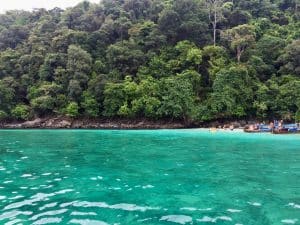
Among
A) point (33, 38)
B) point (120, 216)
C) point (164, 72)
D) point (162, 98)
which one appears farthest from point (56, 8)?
point (120, 216)

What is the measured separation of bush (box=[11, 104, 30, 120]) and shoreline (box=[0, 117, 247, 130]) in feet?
3.11

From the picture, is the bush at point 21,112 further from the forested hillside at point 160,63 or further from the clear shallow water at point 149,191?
the clear shallow water at point 149,191

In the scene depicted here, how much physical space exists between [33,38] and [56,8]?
1456 centimetres

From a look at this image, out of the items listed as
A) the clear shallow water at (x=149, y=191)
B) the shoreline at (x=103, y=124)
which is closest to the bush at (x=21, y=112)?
the shoreline at (x=103, y=124)

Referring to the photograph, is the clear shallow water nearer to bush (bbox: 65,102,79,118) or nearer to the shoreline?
the shoreline

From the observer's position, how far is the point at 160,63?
141 ft

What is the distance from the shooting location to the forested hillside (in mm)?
37781

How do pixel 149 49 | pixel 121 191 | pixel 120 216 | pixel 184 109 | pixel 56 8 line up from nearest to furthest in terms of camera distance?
pixel 120 216, pixel 121 191, pixel 184 109, pixel 149 49, pixel 56 8

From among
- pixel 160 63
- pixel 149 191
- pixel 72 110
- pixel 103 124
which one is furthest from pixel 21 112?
pixel 149 191

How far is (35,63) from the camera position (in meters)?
46.7

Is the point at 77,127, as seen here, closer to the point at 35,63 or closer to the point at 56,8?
the point at 35,63

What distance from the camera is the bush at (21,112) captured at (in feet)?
136

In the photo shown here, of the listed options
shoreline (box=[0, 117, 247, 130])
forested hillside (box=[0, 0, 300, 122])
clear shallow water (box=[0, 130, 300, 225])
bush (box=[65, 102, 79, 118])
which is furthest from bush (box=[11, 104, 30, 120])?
clear shallow water (box=[0, 130, 300, 225])

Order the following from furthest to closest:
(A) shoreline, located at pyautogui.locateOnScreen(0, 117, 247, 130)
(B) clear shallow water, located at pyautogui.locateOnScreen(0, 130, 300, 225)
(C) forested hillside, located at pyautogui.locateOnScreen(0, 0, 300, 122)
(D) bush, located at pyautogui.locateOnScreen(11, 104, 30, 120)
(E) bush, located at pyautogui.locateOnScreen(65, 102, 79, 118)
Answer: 1. (D) bush, located at pyautogui.locateOnScreen(11, 104, 30, 120)
2. (E) bush, located at pyautogui.locateOnScreen(65, 102, 79, 118)
3. (A) shoreline, located at pyautogui.locateOnScreen(0, 117, 247, 130)
4. (C) forested hillside, located at pyautogui.locateOnScreen(0, 0, 300, 122)
5. (B) clear shallow water, located at pyautogui.locateOnScreen(0, 130, 300, 225)
